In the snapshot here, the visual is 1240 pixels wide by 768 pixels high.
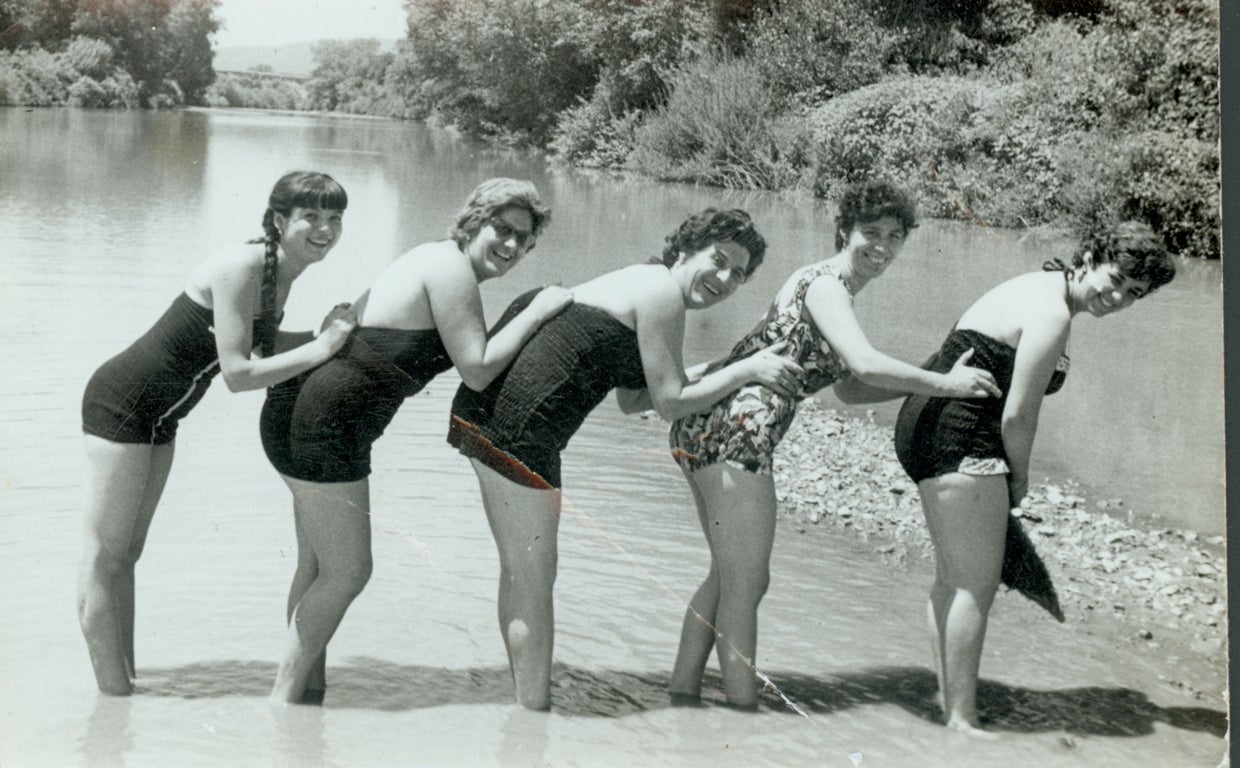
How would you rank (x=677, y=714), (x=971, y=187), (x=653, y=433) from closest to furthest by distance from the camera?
(x=677, y=714), (x=971, y=187), (x=653, y=433)

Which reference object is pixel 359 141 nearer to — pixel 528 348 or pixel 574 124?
pixel 574 124

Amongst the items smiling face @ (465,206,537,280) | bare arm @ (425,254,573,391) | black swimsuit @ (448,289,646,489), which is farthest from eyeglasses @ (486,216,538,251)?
black swimsuit @ (448,289,646,489)

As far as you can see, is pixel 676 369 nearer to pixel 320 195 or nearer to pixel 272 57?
pixel 320 195

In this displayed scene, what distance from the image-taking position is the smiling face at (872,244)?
3742 millimetres

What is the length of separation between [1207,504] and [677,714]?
9.22 feet

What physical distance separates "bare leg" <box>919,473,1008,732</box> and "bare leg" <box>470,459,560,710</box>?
1228 millimetres

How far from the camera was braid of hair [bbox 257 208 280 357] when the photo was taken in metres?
3.58

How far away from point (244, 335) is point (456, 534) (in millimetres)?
2137

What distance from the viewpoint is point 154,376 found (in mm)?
3596

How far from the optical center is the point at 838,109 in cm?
581

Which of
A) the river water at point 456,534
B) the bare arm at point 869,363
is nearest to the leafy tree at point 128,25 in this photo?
the river water at point 456,534

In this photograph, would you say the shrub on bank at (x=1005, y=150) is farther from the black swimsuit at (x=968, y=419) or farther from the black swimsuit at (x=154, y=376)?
the black swimsuit at (x=154, y=376)

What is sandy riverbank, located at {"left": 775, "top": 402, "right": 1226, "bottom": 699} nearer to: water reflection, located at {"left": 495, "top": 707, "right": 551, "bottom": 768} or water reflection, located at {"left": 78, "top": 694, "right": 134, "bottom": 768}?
water reflection, located at {"left": 495, "top": 707, "right": 551, "bottom": 768}

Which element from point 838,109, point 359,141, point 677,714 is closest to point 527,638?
point 677,714
